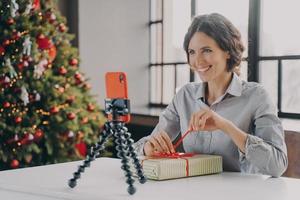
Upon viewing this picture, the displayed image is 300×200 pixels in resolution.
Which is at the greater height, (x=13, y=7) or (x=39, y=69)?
(x=13, y=7)

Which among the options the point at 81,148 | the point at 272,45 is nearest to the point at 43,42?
the point at 81,148

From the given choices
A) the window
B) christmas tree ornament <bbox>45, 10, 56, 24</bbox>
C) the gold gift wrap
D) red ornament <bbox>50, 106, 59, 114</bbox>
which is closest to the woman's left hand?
the gold gift wrap

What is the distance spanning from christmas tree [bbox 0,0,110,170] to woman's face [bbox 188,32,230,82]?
7.24ft

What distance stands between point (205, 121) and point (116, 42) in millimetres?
3903

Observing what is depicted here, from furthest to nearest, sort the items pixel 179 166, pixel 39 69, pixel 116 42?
pixel 116 42 → pixel 39 69 → pixel 179 166

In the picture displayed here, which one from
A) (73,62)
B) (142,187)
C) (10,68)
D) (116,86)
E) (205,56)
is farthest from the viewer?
(73,62)

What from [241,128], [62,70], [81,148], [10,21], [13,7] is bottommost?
[81,148]

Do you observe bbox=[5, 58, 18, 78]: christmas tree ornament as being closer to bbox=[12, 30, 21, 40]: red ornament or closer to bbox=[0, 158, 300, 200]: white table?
bbox=[12, 30, 21, 40]: red ornament

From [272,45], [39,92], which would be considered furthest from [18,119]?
[272,45]

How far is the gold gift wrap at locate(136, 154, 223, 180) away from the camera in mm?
1622

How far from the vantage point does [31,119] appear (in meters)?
4.00

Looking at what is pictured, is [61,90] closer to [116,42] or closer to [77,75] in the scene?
[77,75]

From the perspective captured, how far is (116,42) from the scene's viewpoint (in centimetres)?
549

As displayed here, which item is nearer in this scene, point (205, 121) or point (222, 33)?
point (205, 121)
